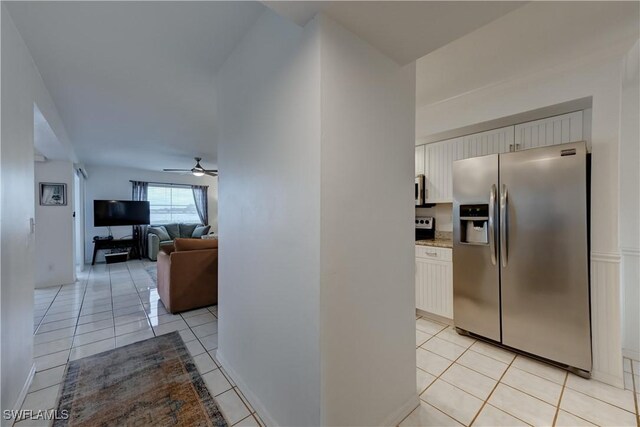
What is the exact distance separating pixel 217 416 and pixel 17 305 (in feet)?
4.78

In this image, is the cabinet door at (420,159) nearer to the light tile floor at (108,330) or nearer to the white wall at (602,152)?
the white wall at (602,152)

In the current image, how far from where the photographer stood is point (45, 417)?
1.53 m

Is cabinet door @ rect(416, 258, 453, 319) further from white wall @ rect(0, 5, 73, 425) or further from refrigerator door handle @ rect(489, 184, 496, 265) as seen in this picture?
white wall @ rect(0, 5, 73, 425)

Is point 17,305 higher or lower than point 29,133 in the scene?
lower

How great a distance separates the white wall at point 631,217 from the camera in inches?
82.9

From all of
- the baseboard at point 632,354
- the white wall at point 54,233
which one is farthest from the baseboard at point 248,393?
the white wall at point 54,233

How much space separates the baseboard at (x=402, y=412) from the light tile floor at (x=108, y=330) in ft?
2.45

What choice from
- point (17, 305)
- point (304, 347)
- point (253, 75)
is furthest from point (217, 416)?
point (253, 75)

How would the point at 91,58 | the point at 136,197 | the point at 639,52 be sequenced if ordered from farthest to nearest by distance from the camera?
1. the point at 136,197
2. the point at 91,58
3. the point at 639,52

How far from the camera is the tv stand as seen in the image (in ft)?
19.4

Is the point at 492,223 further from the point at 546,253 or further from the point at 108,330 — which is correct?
the point at 108,330

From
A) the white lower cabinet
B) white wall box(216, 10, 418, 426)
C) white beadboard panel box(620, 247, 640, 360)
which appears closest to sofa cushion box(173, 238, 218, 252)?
white wall box(216, 10, 418, 426)

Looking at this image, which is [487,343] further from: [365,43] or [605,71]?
[365,43]

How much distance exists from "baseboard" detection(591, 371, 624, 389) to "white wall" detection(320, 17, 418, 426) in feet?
4.66
